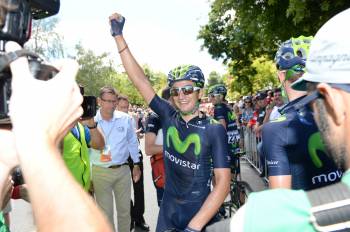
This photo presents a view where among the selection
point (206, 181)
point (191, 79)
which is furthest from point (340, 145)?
point (191, 79)

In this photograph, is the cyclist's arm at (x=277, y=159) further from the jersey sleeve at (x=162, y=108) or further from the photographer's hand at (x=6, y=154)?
the photographer's hand at (x=6, y=154)

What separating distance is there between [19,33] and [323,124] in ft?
3.14

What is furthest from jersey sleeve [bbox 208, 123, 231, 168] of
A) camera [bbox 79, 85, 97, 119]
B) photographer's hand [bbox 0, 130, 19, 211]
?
photographer's hand [bbox 0, 130, 19, 211]

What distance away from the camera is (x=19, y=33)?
1.27 m

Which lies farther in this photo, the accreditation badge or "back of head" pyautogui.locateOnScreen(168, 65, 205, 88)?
the accreditation badge

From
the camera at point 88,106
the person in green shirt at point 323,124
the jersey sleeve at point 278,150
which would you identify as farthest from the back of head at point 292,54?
the person in green shirt at point 323,124

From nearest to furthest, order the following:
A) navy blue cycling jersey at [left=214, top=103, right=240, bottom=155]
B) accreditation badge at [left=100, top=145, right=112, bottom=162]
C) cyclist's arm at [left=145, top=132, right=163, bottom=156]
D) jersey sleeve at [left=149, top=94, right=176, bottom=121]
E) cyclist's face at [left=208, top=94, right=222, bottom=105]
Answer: jersey sleeve at [left=149, top=94, right=176, bottom=121] < cyclist's arm at [left=145, top=132, right=163, bottom=156] < accreditation badge at [left=100, top=145, right=112, bottom=162] < navy blue cycling jersey at [left=214, top=103, right=240, bottom=155] < cyclist's face at [left=208, top=94, right=222, bottom=105]

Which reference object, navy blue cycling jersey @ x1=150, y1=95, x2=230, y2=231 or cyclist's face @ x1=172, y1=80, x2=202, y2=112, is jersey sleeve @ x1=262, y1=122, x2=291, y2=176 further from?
cyclist's face @ x1=172, y1=80, x2=202, y2=112

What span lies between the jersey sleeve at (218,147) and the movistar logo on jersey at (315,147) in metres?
0.71

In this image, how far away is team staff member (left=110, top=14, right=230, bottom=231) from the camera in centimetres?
304

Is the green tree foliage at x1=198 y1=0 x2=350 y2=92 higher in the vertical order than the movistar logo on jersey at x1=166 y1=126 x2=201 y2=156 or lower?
higher

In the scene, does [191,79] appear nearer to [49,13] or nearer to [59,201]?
[49,13]

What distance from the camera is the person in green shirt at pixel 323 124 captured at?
1.03 meters

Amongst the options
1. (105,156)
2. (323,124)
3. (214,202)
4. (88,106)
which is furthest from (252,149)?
(323,124)
